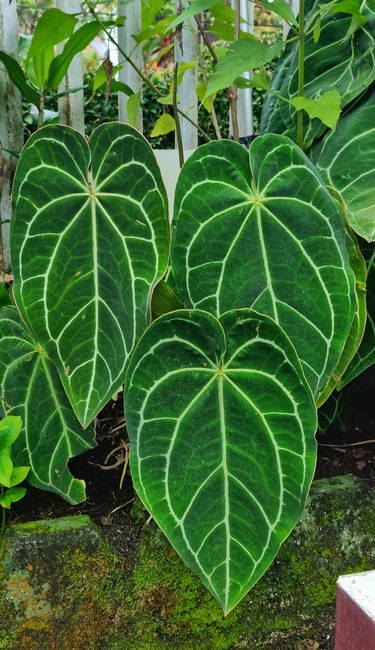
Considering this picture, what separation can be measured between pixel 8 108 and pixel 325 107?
92 centimetres

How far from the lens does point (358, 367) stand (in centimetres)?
142

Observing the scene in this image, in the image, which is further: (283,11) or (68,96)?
(68,96)

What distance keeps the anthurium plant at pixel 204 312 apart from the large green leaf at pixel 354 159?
0.35ft

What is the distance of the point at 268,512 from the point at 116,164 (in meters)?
0.61

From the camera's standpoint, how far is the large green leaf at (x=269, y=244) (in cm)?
116

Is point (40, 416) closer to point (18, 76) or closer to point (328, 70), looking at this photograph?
point (18, 76)

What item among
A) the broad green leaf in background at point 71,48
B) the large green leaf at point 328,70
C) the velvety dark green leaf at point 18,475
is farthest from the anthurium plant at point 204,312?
the broad green leaf in background at point 71,48

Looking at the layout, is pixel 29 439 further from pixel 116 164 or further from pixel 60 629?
pixel 116 164

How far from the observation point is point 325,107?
1255 mm

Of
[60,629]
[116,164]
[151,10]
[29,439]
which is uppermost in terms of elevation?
[151,10]

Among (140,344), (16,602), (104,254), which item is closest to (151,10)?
(104,254)

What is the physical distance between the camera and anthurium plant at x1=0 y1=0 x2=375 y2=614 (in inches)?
43.6

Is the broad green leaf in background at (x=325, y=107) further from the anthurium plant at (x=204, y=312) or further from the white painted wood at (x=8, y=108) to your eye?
the white painted wood at (x=8, y=108)

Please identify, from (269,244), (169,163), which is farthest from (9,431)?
(169,163)
